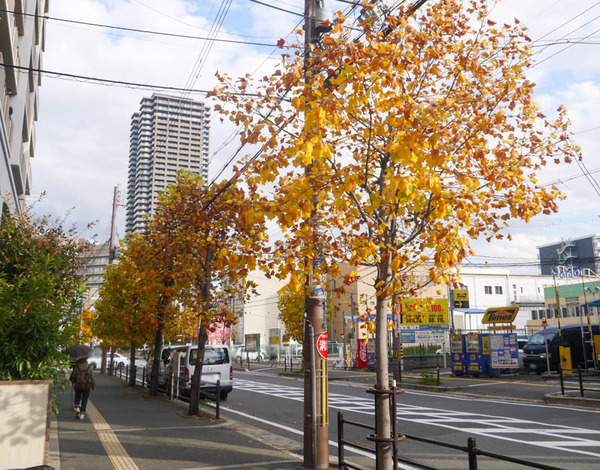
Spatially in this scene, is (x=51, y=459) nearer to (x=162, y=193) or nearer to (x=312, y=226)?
(x=312, y=226)

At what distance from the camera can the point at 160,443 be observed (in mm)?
10391

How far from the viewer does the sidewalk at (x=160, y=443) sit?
8.80 meters

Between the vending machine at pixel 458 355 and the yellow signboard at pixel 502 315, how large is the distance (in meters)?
2.23

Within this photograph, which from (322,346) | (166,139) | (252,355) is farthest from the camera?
(252,355)

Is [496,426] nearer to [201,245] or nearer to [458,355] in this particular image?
[201,245]

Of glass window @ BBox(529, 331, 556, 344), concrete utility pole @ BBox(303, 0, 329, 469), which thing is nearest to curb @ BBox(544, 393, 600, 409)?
concrete utility pole @ BBox(303, 0, 329, 469)

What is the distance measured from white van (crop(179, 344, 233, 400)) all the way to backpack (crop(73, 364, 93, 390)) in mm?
5306

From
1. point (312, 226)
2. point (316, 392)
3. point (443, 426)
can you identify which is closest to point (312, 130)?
point (312, 226)

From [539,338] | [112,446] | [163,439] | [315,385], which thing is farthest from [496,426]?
[539,338]

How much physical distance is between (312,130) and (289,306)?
3578 cm

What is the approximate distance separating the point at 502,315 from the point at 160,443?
875 inches

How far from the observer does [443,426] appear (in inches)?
500

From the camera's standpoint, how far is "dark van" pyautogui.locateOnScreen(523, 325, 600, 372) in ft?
90.1

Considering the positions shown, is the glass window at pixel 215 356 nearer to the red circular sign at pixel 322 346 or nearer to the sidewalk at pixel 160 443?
the sidewalk at pixel 160 443
